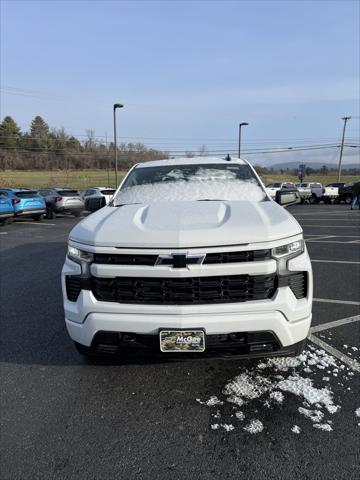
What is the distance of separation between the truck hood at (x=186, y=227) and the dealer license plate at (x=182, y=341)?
1.94ft

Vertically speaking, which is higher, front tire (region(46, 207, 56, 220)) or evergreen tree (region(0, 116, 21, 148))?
evergreen tree (region(0, 116, 21, 148))

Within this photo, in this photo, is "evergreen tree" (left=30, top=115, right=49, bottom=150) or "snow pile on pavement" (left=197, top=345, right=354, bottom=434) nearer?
"snow pile on pavement" (left=197, top=345, right=354, bottom=434)

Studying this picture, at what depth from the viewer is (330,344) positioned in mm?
3652

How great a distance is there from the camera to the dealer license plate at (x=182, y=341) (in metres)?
2.58

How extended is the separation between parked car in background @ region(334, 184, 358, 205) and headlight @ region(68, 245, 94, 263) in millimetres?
28917

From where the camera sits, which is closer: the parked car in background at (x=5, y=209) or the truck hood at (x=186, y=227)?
the truck hood at (x=186, y=227)

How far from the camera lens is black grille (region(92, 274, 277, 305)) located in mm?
2611

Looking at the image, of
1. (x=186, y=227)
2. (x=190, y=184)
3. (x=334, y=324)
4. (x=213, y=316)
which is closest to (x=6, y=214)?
(x=190, y=184)

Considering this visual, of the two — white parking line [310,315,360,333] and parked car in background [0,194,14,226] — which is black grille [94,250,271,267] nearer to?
white parking line [310,315,360,333]

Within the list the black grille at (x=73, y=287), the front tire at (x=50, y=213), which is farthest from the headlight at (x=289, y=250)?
the front tire at (x=50, y=213)

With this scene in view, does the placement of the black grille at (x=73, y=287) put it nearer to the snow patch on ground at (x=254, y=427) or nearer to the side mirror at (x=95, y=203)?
the snow patch on ground at (x=254, y=427)

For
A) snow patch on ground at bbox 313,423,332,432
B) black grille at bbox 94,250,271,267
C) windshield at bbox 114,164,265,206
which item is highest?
windshield at bbox 114,164,265,206

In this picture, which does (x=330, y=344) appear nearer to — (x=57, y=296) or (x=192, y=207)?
(x=192, y=207)


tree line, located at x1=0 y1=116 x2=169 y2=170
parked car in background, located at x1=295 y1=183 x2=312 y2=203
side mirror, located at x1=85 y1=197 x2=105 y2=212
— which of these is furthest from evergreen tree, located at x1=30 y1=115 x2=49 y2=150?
side mirror, located at x1=85 y1=197 x2=105 y2=212
